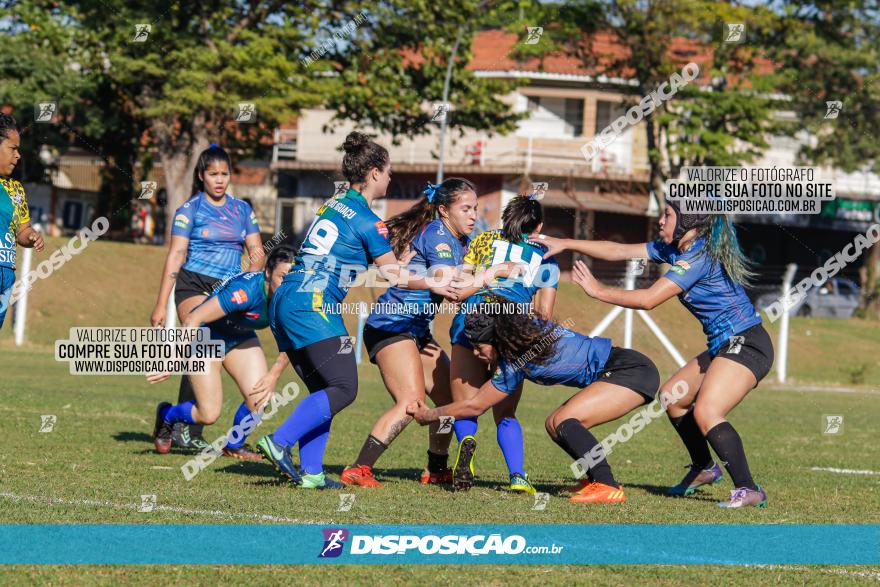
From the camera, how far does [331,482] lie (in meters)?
8.02

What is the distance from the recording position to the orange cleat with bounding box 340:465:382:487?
8180 mm

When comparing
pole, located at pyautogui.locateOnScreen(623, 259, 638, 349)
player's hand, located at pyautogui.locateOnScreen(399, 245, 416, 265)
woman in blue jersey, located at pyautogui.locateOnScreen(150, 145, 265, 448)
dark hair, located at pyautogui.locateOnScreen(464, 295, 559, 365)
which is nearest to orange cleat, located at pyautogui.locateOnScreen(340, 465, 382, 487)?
dark hair, located at pyautogui.locateOnScreen(464, 295, 559, 365)

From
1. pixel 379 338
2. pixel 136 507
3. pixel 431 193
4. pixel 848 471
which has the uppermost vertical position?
pixel 431 193

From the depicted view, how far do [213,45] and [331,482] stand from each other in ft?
82.2

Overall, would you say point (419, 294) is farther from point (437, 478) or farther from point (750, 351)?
point (750, 351)

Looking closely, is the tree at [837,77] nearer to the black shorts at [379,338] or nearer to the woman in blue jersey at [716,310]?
the woman in blue jersey at [716,310]

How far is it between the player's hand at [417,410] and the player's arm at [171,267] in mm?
2351

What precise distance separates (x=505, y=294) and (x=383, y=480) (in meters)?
1.72

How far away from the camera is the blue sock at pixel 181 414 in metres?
9.74

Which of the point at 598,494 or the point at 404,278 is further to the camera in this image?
the point at 404,278

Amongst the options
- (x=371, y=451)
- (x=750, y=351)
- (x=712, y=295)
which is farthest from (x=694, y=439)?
(x=371, y=451)

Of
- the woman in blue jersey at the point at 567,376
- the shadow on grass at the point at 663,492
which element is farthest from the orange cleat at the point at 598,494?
the shadow on grass at the point at 663,492

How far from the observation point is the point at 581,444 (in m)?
7.77

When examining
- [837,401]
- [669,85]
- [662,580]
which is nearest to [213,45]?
[669,85]
